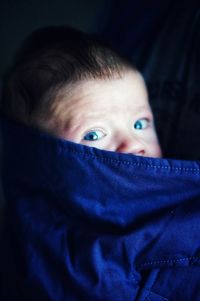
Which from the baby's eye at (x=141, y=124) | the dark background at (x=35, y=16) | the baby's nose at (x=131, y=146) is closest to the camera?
the baby's nose at (x=131, y=146)

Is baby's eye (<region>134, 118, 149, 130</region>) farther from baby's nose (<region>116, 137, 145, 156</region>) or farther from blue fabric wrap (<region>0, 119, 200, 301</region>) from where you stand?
blue fabric wrap (<region>0, 119, 200, 301</region>)

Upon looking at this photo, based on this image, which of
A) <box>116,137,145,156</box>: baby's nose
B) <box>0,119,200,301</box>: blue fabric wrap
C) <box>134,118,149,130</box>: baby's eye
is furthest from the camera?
<box>134,118,149,130</box>: baby's eye

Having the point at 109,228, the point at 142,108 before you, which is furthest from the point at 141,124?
the point at 109,228

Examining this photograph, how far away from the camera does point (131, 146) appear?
2.49 ft

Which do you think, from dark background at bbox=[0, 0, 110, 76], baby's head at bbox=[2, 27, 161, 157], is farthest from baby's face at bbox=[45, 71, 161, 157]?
dark background at bbox=[0, 0, 110, 76]

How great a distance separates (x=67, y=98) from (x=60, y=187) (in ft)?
0.68

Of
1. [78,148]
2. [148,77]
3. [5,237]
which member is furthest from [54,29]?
[5,237]

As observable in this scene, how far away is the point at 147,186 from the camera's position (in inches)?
26.2

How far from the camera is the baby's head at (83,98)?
0.78m

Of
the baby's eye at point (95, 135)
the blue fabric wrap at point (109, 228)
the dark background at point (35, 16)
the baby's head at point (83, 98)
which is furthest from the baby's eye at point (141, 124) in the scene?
the dark background at point (35, 16)

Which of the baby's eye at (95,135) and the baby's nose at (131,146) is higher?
the baby's nose at (131,146)

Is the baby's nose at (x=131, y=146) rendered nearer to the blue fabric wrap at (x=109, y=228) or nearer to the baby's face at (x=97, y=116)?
the baby's face at (x=97, y=116)

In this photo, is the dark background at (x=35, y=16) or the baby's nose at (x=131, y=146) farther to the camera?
the dark background at (x=35, y=16)

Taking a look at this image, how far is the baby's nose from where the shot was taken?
0.75 metres
